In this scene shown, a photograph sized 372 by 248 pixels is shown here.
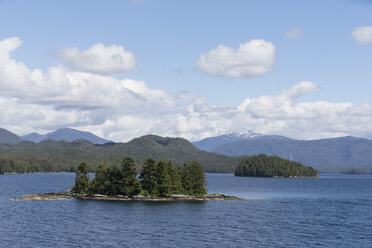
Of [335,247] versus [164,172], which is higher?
[164,172]

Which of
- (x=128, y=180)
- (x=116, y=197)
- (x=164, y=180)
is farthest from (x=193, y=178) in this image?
(x=116, y=197)

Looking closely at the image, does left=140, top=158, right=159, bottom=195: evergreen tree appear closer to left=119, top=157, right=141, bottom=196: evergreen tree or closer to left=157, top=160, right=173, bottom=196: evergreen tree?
left=157, top=160, right=173, bottom=196: evergreen tree

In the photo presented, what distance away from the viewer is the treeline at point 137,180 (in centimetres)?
15700

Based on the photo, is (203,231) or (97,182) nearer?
(203,231)

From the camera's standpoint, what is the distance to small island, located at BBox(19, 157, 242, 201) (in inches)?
6166

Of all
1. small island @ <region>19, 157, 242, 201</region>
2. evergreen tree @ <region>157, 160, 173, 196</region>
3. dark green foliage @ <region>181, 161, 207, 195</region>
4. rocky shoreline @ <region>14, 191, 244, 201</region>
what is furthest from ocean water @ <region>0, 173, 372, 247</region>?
dark green foliage @ <region>181, 161, 207, 195</region>

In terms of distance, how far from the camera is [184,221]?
109812 millimetres

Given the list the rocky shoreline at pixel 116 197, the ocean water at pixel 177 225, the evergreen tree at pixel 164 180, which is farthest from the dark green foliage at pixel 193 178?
the ocean water at pixel 177 225

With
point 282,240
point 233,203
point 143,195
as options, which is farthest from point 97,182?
point 282,240

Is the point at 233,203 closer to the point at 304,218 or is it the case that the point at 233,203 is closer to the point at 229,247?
the point at 304,218

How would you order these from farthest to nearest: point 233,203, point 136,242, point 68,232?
point 233,203 → point 68,232 → point 136,242

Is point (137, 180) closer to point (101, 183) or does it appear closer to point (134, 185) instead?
point (134, 185)

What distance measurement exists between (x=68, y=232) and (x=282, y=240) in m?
44.1

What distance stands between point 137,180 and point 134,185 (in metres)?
2.75
